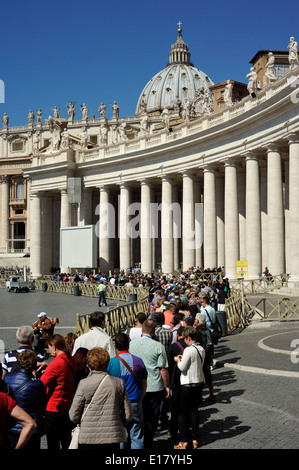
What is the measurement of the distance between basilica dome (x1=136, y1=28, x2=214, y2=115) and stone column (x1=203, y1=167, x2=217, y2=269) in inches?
4034

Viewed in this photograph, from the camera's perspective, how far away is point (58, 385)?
22.6 feet

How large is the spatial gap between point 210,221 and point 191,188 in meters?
4.59

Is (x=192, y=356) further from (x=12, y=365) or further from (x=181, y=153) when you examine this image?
(x=181, y=153)

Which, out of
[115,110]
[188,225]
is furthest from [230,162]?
[115,110]

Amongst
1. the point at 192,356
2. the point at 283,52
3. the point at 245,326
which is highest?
the point at 283,52

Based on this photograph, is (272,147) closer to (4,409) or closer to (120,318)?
(120,318)

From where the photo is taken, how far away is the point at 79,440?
18.6 feet

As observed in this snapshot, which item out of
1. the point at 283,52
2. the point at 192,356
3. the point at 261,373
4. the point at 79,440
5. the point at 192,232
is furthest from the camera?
the point at 283,52

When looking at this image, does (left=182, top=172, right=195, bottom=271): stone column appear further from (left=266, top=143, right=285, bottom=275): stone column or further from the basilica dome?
the basilica dome

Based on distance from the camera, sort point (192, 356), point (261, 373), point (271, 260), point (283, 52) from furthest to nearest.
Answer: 1. point (283, 52)
2. point (271, 260)
3. point (261, 373)
4. point (192, 356)

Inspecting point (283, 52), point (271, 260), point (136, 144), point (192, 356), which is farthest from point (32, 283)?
point (283, 52)

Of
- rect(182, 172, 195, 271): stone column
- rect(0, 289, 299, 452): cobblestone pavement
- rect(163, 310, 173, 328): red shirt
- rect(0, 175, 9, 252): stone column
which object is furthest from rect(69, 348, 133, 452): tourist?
rect(0, 175, 9, 252): stone column

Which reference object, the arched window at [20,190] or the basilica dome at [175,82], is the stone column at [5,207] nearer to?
the arched window at [20,190]

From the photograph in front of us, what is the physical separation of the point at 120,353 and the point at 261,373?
6.39 meters
